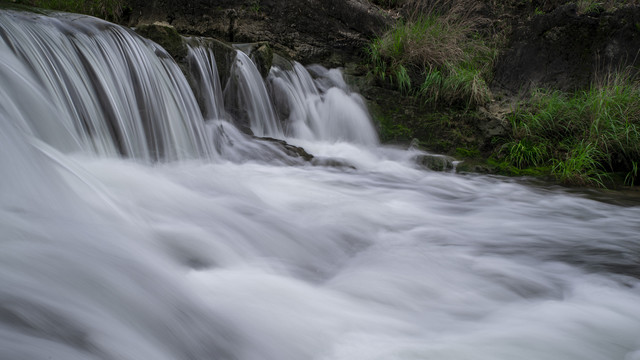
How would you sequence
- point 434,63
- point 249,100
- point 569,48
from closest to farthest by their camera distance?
1. point 249,100
2. point 569,48
3. point 434,63

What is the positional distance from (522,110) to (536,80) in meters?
0.77

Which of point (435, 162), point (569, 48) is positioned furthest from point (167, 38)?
point (569, 48)

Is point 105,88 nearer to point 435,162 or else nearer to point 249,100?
point 249,100

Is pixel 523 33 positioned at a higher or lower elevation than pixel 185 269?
higher

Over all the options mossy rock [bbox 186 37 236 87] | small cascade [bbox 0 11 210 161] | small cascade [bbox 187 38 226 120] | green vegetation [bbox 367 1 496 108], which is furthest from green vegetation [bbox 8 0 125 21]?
green vegetation [bbox 367 1 496 108]

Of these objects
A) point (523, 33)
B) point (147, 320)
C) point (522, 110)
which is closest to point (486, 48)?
point (523, 33)

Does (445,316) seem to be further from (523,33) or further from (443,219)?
(523,33)

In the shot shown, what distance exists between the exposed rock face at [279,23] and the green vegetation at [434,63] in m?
0.55

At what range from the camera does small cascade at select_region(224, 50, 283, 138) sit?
15.4 ft

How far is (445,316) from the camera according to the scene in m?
1.58

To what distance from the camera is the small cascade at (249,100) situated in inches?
184

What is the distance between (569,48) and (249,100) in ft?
13.6

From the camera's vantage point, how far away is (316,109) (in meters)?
5.50

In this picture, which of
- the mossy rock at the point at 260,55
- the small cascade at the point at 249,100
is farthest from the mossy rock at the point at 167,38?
the mossy rock at the point at 260,55
